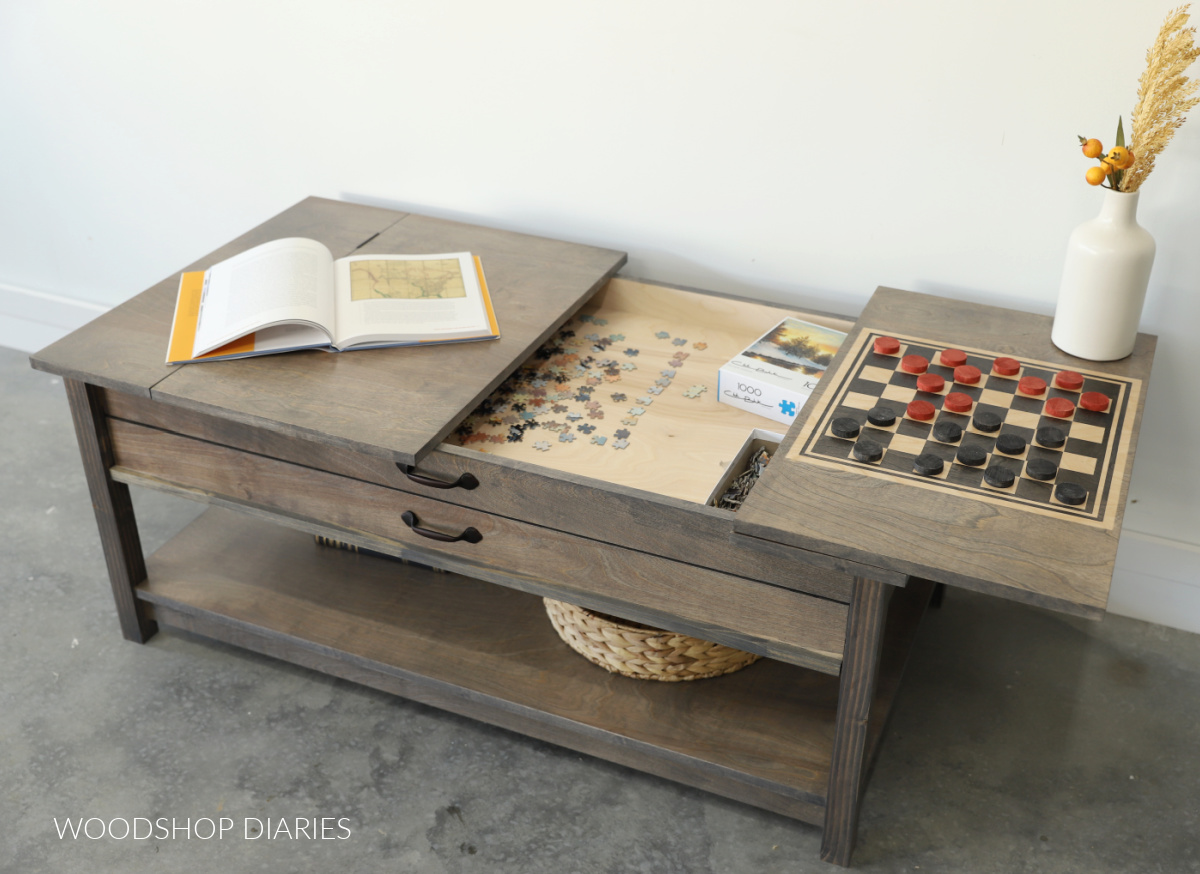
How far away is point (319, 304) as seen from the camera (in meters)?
1.64

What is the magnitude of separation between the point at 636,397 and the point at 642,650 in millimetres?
390

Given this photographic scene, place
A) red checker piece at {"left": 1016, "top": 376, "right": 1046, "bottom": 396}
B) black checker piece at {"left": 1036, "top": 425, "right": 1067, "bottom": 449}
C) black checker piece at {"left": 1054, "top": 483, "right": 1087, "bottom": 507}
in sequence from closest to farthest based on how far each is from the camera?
1. black checker piece at {"left": 1054, "top": 483, "right": 1087, "bottom": 507}
2. black checker piece at {"left": 1036, "top": 425, "right": 1067, "bottom": 449}
3. red checker piece at {"left": 1016, "top": 376, "right": 1046, "bottom": 396}

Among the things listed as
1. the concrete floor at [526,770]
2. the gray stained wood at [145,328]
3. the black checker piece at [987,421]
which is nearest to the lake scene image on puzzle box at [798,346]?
the black checker piece at [987,421]

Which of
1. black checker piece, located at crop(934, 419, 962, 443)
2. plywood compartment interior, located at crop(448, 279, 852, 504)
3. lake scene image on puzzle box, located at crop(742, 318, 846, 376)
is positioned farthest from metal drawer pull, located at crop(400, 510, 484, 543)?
black checker piece, located at crop(934, 419, 962, 443)

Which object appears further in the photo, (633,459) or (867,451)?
(633,459)

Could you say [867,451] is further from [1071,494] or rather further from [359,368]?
Result: [359,368]

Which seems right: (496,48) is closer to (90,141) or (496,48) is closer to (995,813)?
(90,141)

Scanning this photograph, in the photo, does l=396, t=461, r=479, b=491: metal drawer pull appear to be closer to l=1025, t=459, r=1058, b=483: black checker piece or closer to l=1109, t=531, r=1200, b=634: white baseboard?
l=1025, t=459, r=1058, b=483: black checker piece

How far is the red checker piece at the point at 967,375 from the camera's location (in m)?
1.50

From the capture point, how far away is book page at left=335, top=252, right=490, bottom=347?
1.63 m

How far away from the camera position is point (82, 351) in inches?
63.2

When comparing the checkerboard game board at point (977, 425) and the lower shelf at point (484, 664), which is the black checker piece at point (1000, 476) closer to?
the checkerboard game board at point (977, 425)

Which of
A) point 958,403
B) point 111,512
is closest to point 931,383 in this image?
point 958,403

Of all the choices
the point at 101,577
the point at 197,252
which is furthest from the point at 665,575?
the point at 197,252
